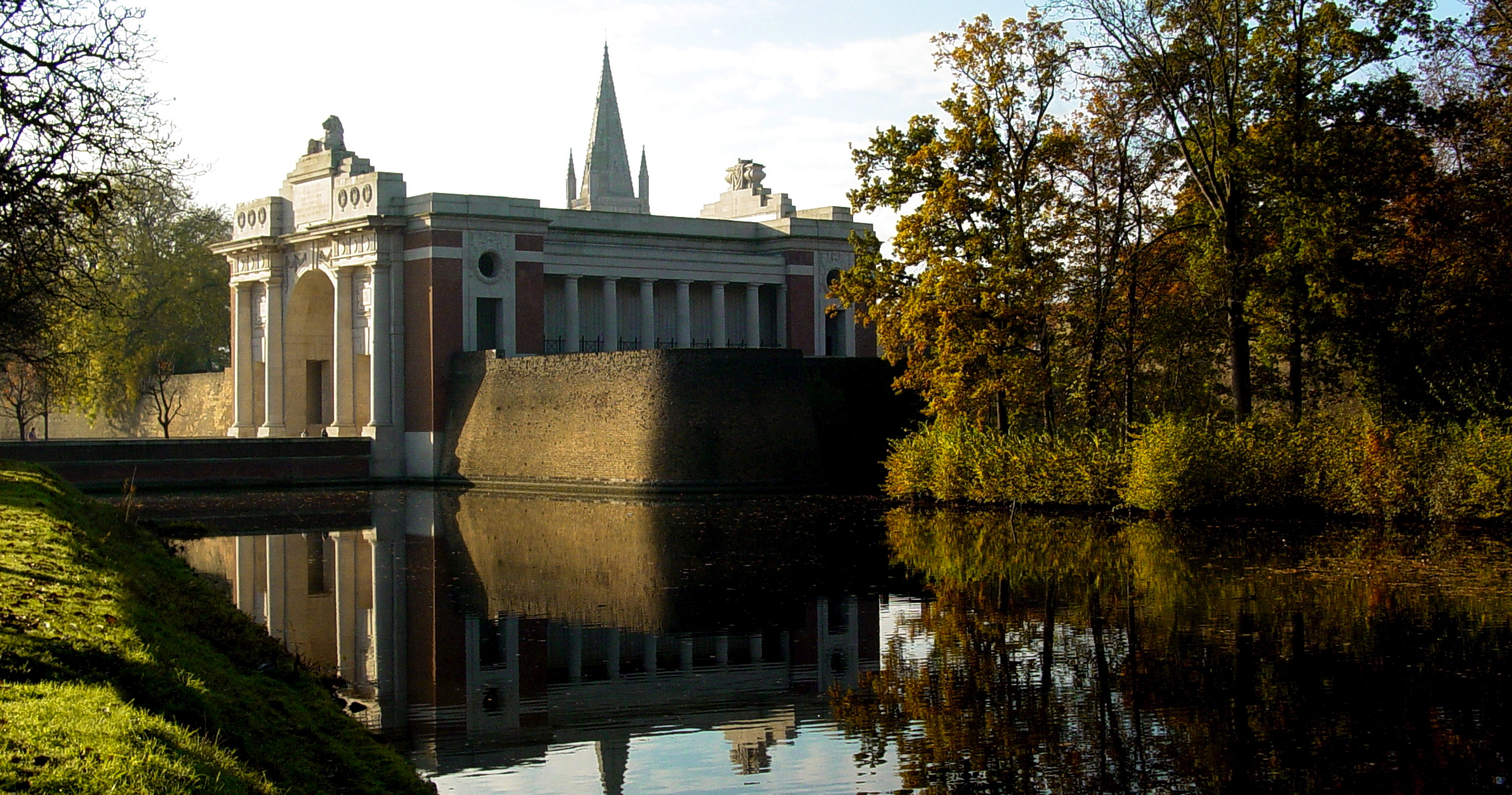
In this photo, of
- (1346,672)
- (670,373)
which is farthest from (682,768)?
(670,373)

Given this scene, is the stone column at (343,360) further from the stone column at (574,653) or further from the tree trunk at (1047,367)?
the stone column at (574,653)

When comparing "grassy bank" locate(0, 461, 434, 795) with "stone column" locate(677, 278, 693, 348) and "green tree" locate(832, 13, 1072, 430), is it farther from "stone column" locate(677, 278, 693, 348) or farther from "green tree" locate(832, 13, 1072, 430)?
"stone column" locate(677, 278, 693, 348)

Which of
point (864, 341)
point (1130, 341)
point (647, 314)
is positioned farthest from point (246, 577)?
point (864, 341)

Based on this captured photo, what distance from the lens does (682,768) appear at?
9742 mm

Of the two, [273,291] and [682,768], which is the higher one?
[273,291]

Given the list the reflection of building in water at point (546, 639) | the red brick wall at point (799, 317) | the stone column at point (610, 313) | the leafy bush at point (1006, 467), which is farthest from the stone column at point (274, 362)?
the reflection of building in water at point (546, 639)

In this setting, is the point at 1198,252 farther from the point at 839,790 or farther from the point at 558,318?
the point at 558,318

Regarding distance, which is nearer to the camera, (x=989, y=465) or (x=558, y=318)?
(x=989, y=465)

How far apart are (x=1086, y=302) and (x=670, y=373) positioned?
11.2 m

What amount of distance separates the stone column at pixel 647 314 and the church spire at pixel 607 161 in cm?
1925

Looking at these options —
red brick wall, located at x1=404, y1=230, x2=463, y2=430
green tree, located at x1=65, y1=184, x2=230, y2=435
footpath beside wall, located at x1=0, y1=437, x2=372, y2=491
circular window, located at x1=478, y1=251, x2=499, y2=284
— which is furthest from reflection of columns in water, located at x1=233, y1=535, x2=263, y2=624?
green tree, located at x1=65, y1=184, x2=230, y2=435

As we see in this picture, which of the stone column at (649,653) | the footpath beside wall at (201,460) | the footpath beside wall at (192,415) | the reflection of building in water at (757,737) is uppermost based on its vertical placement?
the footpath beside wall at (192,415)

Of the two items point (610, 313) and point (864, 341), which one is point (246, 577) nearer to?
point (610, 313)

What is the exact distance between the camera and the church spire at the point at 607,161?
70562 mm
